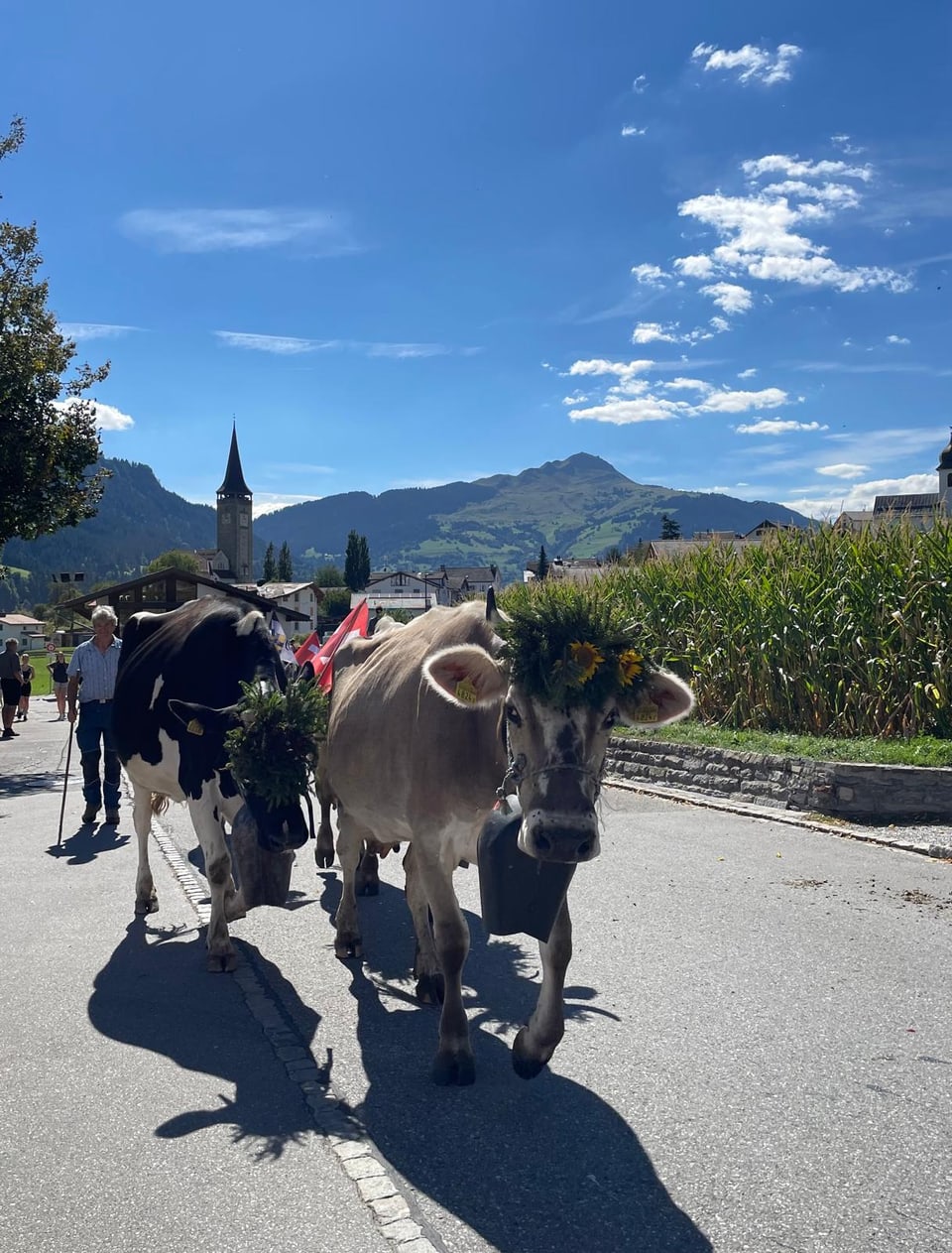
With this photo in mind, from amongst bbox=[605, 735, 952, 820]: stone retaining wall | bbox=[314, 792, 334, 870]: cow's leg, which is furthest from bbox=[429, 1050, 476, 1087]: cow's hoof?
bbox=[605, 735, 952, 820]: stone retaining wall

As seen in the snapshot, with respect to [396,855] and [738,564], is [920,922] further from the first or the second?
[738,564]

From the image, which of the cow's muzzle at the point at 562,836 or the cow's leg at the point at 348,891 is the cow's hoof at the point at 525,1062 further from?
the cow's leg at the point at 348,891

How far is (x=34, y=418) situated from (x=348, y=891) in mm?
13105

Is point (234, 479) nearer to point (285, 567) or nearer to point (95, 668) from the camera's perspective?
point (285, 567)

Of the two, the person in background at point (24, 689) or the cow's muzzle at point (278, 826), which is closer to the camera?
the cow's muzzle at point (278, 826)

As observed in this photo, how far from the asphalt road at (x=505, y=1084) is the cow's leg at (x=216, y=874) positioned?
19 cm

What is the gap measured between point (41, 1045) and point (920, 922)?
5.35m

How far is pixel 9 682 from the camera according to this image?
21.7 m

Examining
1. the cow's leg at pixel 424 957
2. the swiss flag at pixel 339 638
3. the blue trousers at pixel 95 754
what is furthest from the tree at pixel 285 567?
the cow's leg at pixel 424 957

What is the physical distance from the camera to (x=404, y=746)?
4.80 meters

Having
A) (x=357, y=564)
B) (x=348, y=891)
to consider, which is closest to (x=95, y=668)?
(x=348, y=891)

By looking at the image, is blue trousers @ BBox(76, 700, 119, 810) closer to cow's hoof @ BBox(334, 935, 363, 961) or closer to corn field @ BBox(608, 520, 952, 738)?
cow's hoof @ BBox(334, 935, 363, 961)

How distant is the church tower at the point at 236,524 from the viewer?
18362cm

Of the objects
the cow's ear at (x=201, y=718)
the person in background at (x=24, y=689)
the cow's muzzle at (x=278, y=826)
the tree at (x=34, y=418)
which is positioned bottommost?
the person in background at (x=24, y=689)
